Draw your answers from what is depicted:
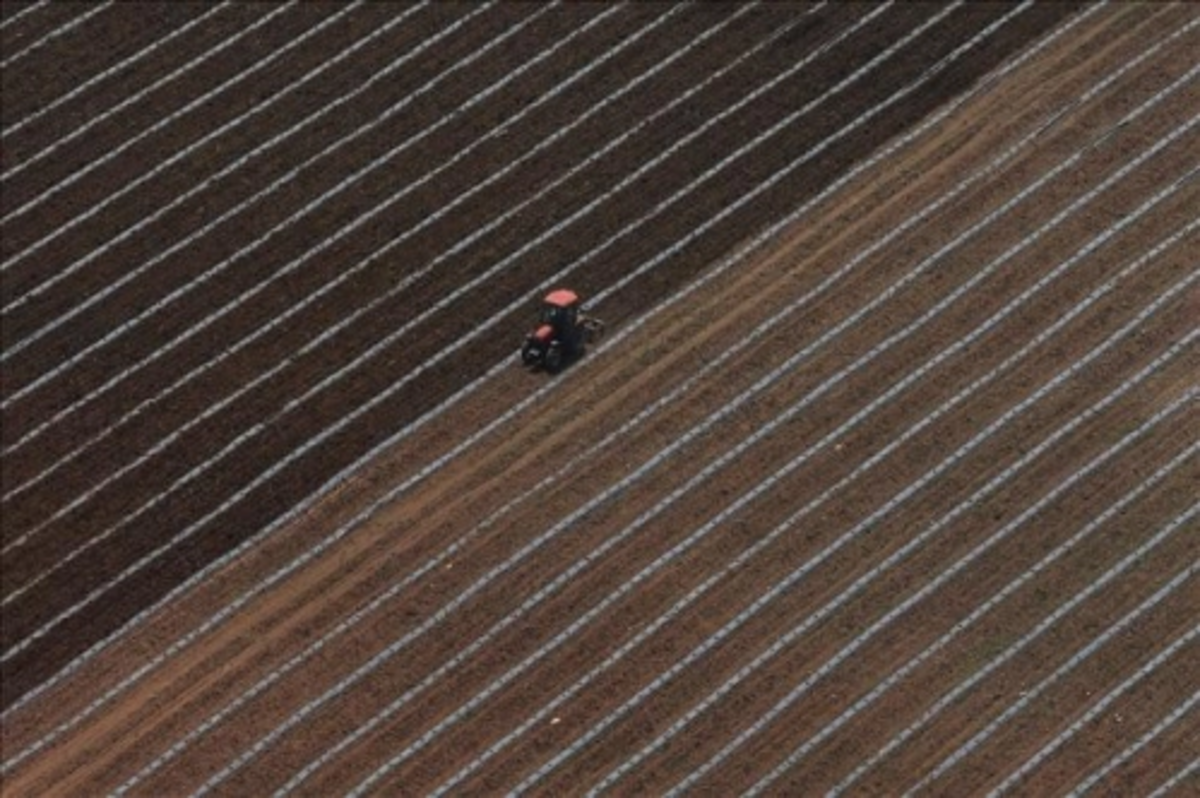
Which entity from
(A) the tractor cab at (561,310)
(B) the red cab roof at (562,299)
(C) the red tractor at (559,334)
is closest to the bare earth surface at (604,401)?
(C) the red tractor at (559,334)

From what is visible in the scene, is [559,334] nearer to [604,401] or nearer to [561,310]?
[561,310]

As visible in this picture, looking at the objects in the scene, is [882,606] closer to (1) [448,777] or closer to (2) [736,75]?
(1) [448,777]

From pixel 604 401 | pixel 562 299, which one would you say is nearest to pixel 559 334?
pixel 562 299

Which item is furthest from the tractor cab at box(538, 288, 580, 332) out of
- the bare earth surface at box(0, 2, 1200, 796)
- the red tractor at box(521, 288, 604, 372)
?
the bare earth surface at box(0, 2, 1200, 796)

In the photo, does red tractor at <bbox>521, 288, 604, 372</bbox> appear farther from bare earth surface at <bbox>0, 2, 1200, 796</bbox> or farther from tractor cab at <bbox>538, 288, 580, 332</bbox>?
bare earth surface at <bbox>0, 2, 1200, 796</bbox>

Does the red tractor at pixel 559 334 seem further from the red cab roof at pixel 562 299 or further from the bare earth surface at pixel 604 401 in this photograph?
the bare earth surface at pixel 604 401

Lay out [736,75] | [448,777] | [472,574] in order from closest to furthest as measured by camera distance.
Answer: [448,777] → [472,574] → [736,75]

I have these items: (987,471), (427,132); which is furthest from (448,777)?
(427,132)
